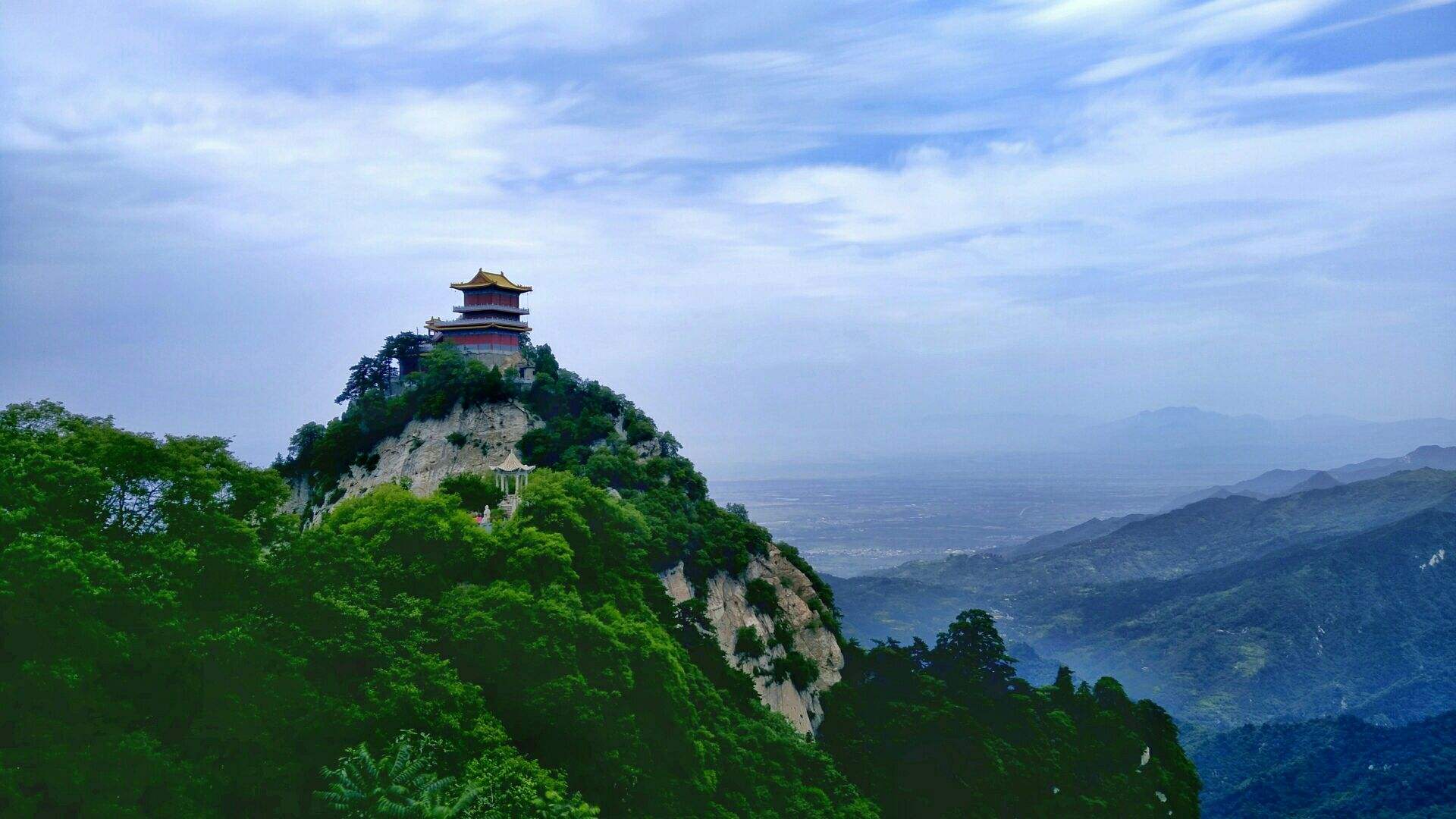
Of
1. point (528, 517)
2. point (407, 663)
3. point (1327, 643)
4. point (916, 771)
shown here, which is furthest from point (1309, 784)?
point (407, 663)

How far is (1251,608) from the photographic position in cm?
10594

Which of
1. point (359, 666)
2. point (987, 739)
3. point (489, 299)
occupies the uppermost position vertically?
point (489, 299)

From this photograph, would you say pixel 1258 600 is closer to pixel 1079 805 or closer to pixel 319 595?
pixel 1079 805

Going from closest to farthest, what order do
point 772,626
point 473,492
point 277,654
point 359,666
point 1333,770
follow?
point 277,654, point 359,666, point 473,492, point 772,626, point 1333,770

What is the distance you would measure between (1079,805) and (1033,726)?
4.01m

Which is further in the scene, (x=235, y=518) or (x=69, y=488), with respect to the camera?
(x=235, y=518)

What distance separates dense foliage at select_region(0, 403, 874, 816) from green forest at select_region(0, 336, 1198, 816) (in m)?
0.05

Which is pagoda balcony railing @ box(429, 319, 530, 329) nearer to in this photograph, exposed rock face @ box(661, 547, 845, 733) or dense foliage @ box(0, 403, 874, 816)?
exposed rock face @ box(661, 547, 845, 733)

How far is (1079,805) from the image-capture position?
37.3m

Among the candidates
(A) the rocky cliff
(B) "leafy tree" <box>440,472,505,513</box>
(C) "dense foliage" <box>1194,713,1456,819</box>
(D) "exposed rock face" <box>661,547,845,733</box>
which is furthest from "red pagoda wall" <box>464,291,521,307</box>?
(C) "dense foliage" <box>1194,713,1456,819</box>

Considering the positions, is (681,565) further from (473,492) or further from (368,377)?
(368,377)

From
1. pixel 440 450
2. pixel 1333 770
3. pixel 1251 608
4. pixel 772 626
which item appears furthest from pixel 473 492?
pixel 1251 608

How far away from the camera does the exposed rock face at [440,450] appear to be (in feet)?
146

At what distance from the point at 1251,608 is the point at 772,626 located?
291ft
